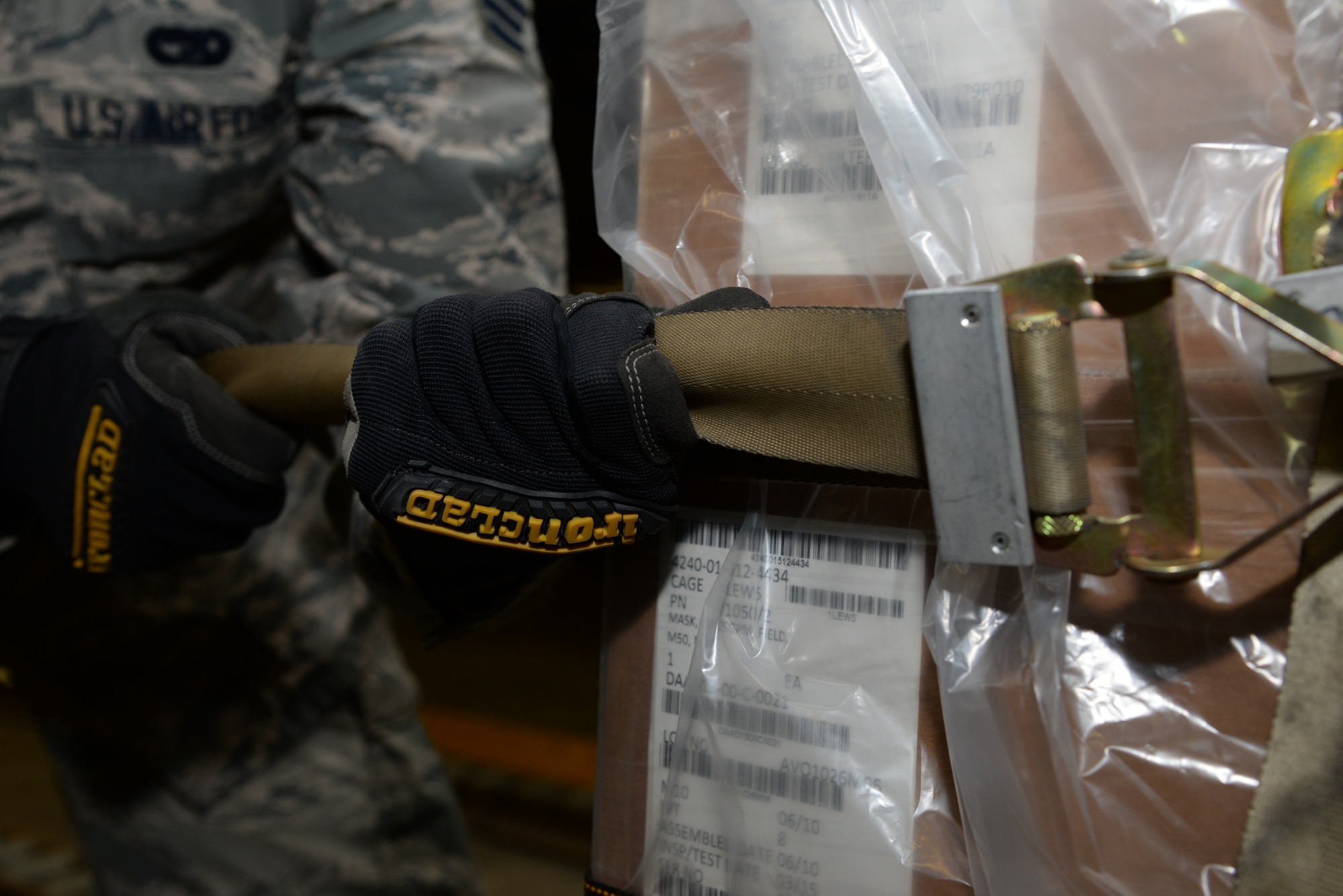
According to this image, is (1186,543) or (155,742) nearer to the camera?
(1186,543)

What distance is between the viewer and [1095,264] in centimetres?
33

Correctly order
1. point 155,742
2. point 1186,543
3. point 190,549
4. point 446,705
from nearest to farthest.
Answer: point 1186,543 < point 190,549 < point 155,742 < point 446,705

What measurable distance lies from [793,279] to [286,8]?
791mm

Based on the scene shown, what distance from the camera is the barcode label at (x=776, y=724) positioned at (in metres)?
0.37

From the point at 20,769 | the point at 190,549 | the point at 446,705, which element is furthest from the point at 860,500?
the point at 20,769

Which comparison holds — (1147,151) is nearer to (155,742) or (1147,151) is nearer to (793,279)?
(793,279)

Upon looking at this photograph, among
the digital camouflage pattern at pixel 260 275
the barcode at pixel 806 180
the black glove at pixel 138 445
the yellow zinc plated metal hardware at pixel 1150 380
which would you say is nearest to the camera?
the yellow zinc plated metal hardware at pixel 1150 380

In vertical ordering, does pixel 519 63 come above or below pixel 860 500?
above

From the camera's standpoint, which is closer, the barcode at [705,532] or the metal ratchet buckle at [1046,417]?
the metal ratchet buckle at [1046,417]

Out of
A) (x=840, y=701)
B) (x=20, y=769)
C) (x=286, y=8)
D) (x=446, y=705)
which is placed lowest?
(x=20, y=769)

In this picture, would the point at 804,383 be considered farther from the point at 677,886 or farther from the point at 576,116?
the point at 576,116

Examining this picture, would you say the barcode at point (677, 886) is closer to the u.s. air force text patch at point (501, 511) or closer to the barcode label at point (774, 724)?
the barcode label at point (774, 724)

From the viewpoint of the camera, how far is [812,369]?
0.34m

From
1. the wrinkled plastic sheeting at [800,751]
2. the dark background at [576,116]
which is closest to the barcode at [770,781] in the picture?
the wrinkled plastic sheeting at [800,751]
